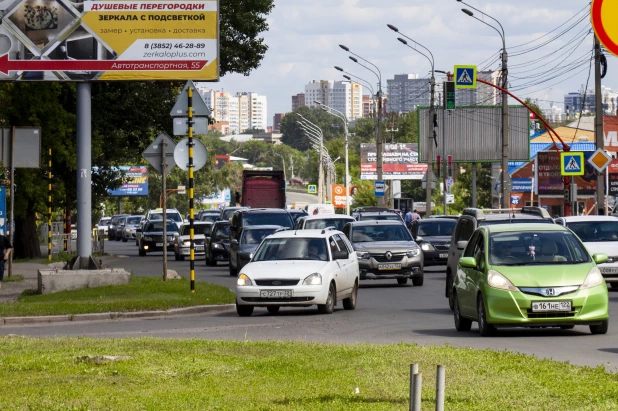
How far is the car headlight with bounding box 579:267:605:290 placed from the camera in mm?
16156

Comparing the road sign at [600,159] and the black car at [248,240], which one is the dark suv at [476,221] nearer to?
the black car at [248,240]

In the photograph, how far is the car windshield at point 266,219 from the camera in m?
39.8

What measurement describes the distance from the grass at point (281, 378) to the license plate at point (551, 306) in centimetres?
312

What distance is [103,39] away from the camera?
92.3 feet

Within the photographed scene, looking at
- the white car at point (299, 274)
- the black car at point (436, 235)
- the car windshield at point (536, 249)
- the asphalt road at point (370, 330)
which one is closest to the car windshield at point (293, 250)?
the white car at point (299, 274)

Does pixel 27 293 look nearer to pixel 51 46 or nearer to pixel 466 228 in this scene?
pixel 51 46

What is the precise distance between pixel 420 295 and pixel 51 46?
9931 millimetres

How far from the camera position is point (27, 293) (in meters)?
26.2

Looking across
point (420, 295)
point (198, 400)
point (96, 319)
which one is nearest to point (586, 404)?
point (198, 400)

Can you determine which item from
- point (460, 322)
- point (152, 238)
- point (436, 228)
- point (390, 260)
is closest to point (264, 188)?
point (152, 238)

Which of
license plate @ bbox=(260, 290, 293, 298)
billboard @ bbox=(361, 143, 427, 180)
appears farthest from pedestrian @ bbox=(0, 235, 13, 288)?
billboard @ bbox=(361, 143, 427, 180)

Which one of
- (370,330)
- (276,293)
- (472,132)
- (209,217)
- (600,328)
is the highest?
(472,132)

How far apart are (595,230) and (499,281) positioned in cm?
1303

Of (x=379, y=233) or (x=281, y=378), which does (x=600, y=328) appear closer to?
(x=281, y=378)
